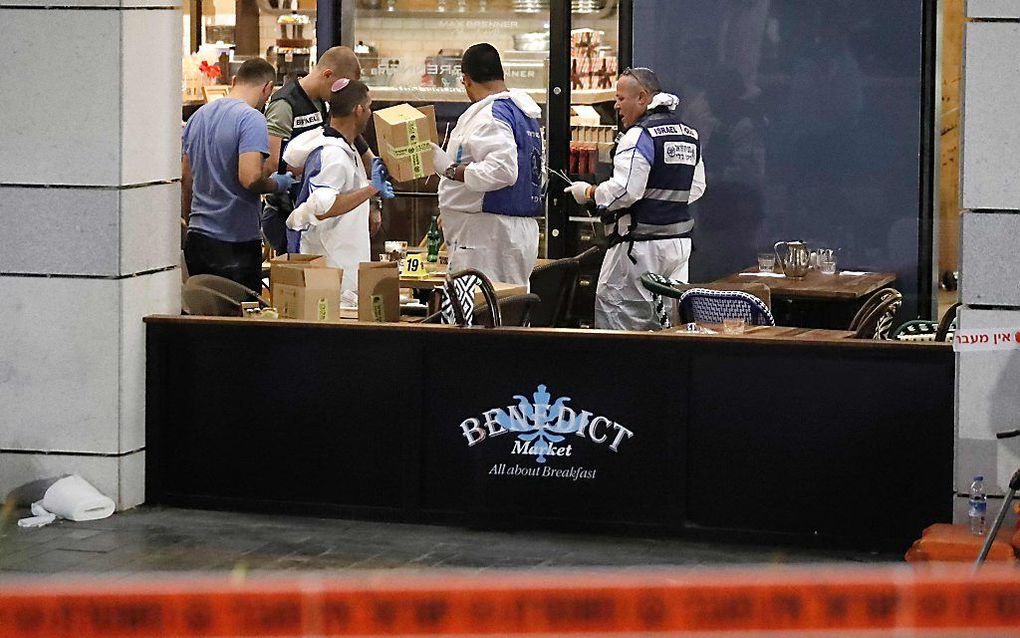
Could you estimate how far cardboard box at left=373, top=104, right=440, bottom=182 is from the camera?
954 centimetres

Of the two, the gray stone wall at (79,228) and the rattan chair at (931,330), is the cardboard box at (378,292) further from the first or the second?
the rattan chair at (931,330)

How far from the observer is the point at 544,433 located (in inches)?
304

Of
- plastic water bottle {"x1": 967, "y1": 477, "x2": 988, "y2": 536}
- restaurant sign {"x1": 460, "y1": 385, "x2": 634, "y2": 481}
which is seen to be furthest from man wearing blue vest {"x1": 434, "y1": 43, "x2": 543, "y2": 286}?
plastic water bottle {"x1": 967, "y1": 477, "x2": 988, "y2": 536}

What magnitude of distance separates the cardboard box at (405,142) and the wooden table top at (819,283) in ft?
6.44

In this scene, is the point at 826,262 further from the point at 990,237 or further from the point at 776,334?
the point at 990,237

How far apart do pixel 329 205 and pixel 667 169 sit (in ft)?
7.73

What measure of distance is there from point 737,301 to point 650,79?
2.83 meters

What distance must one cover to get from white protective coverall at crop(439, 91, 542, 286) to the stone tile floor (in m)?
2.85

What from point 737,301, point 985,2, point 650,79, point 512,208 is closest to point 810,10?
point 650,79

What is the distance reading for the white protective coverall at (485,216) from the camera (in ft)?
33.4

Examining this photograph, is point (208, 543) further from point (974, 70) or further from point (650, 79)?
point (650, 79)

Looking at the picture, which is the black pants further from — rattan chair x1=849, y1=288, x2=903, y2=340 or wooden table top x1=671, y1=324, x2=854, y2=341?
rattan chair x1=849, y1=288, x2=903, y2=340

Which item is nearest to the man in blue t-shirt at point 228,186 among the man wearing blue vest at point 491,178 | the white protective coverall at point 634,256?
the man wearing blue vest at point 491,178

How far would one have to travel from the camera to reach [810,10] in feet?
40.0
